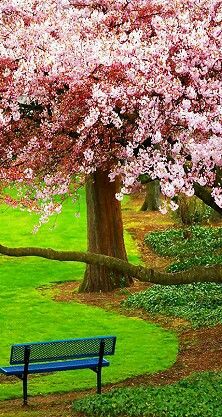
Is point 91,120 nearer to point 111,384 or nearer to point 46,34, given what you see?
point 46,34

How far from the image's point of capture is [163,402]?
10844 mm

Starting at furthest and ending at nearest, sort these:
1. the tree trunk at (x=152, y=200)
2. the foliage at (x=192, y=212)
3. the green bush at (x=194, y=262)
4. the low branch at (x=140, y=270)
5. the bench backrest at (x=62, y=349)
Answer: the tree trunk at (x=152, y=200)
the foliage at (x=192, y=212)
the green bush at (x=194, y=262)
the bench backrest at (x=62, y=349)
the low branch at (x=140, y=270)

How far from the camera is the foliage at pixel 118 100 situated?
10914 millimetres

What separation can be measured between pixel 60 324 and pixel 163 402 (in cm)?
942

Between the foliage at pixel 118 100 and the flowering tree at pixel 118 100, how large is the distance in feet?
0.05

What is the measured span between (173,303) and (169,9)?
9487mm

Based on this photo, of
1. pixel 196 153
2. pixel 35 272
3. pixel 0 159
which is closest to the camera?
pixel 196 153

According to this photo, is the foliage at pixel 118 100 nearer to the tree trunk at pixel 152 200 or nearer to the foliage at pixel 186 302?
the foliage at pixel 186 302

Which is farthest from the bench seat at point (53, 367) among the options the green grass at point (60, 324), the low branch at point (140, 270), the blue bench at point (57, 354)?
→ the low branch at point (140, 270)

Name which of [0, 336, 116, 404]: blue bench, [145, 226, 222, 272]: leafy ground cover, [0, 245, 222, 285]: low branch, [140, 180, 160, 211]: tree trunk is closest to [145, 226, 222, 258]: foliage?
[145, 226, 222, 272]: leafy ground cover

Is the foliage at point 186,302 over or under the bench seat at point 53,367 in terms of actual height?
over

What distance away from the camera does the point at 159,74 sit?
36.2ft

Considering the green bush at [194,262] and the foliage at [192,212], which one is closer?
the green bush at [194,262]

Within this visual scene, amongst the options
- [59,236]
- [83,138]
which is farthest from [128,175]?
[59,236]
